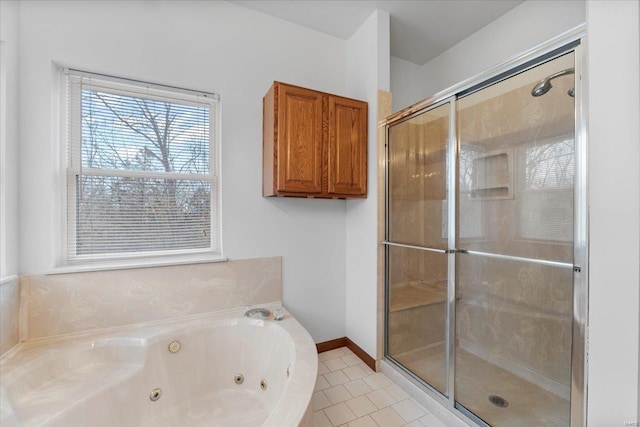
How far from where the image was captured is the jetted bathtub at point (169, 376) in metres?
→ 1.19

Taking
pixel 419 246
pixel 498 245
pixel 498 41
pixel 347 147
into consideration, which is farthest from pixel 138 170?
pixel 498 41

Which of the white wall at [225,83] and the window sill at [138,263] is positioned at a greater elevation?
the white wall at [225,83]

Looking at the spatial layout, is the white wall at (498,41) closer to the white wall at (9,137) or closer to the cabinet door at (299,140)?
the cabinet door at (299,140)

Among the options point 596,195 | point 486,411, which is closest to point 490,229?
point 596,195

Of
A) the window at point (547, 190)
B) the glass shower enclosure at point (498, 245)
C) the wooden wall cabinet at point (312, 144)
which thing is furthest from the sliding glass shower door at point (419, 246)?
the window at point (547, 190)

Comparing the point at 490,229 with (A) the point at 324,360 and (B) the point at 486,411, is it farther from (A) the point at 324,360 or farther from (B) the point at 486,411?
(A) the point at 324,360

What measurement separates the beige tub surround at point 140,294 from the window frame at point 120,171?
79mm

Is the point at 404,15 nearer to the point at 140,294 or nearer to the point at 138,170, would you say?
the point at 138,170

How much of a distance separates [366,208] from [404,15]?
1.59 m

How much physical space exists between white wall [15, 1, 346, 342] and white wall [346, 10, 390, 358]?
105 mm

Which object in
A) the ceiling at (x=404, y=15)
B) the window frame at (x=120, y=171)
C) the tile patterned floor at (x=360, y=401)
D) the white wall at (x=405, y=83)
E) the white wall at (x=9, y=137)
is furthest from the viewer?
the white wall at (x=405, y=83)

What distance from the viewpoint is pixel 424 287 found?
1870 millimetres

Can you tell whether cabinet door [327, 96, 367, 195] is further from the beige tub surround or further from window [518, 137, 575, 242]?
window [518, 137, 575, 242]

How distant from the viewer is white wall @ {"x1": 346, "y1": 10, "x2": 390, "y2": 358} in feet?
6.79
